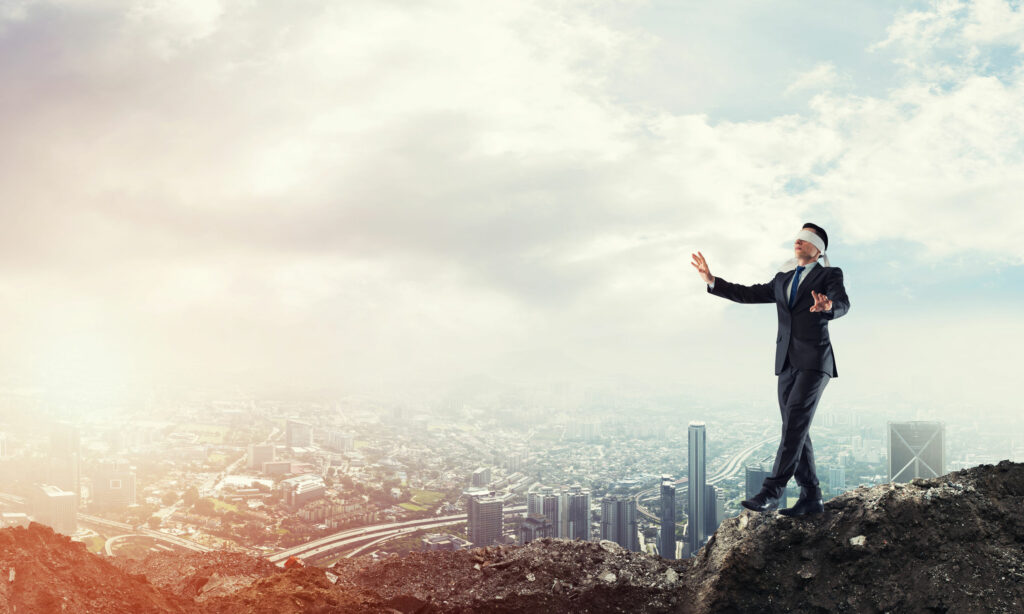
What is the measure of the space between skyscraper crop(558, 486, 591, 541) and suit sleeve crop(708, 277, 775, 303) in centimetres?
582

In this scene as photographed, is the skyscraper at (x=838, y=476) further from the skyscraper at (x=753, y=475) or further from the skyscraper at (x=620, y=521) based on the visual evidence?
the skyscraper at (x=620, y=521)

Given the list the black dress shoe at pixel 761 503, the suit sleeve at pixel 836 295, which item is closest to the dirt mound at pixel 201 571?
the black dress shoe at pixel 761 503

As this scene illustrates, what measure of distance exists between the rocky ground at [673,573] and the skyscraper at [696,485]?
4.34m

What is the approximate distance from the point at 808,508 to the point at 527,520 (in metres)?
4.84

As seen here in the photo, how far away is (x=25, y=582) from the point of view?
539 centimetres

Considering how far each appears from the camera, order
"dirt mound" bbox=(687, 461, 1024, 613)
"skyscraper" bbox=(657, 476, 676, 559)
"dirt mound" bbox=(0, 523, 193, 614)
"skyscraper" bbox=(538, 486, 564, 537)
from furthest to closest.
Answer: "skyscraper" bbox=(657, 476, 676, 559) < "skyscraper" bbox=(538, 486, 564, 537) < "dirt mound" bbox=(687, 461, 1024, 613) < "dirt mound" bbox=(0, 523, 193, 614)

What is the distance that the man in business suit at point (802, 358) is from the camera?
693cm

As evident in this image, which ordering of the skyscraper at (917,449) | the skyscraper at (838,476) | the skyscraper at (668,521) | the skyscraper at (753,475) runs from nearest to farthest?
the skyscraper at (753,475) → the skyscraper at (838,476) → the skyscraper at (917,449) → the skyscraper at (668,521)

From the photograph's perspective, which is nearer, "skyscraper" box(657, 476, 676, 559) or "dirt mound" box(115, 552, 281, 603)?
"dirt mound" box(115, 552, 281, 603)

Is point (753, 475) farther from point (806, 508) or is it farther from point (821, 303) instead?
point (821, 303)

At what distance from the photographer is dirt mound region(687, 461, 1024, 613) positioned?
5969 mm

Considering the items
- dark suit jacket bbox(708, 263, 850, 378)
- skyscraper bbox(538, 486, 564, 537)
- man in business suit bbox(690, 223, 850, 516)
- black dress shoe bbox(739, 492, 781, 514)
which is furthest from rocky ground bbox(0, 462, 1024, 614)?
skyscraper bbox(538, 486, 564, 537)

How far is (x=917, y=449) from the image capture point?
34.1 ft

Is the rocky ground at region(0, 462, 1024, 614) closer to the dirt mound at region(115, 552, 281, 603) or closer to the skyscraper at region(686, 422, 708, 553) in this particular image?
the dirt mound at region(115, 552, 281, 603)
